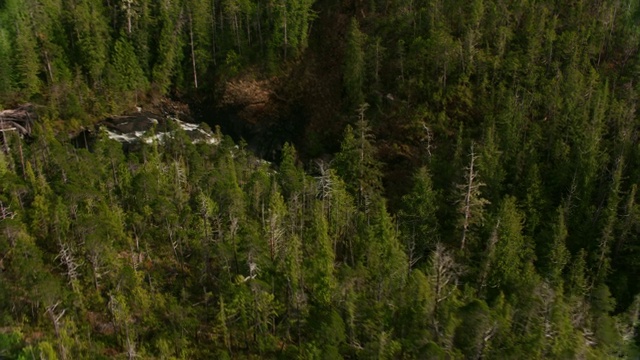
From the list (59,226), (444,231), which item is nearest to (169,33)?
(59,226)

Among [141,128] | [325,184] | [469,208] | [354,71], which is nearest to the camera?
[469,208]

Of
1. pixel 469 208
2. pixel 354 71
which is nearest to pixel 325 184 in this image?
pixel 469 208

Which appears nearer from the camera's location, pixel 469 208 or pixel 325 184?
pixel 469 208

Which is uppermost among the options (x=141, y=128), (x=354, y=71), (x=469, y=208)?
(x=354, y=71)

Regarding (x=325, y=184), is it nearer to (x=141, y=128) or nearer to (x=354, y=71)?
(x=354, y=71)

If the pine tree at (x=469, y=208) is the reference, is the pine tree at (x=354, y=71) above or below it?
above

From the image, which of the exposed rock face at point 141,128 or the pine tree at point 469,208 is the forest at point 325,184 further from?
the exposed rock face at point 141,128

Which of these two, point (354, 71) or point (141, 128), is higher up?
point (354, 71)

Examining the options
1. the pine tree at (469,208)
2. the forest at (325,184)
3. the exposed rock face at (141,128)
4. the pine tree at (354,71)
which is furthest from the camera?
the pine tree at (354,71)

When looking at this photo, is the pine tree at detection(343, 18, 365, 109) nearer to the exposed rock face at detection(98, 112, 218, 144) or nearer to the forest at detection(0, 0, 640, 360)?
the forest at detection(0, 0, 640, 360)

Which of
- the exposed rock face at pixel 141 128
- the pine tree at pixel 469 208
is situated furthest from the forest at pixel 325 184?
the exposed rock face at pixel 141 128

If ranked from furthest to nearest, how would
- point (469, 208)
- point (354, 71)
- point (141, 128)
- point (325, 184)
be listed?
point (141, 128) < point (354, 71) < point (325, 184) < point (469, 208)
